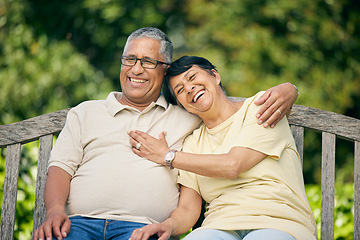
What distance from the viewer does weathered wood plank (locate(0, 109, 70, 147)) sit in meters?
2.94

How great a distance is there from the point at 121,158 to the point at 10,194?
66cm

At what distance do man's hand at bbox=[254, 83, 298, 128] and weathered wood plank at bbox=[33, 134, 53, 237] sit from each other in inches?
47.4

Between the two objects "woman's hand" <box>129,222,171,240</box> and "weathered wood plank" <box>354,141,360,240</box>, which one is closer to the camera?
"woman's hand" <box>129,222,171,240</box>

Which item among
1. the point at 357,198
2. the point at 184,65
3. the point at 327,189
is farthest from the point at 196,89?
the point at 357,198

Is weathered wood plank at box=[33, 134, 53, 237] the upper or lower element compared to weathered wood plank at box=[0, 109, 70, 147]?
lower

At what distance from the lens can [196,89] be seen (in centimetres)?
278

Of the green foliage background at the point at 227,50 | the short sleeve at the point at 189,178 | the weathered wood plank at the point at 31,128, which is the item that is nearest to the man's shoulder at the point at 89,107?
the weathered wood plank at the point at 31,128

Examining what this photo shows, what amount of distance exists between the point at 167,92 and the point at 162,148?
42cm

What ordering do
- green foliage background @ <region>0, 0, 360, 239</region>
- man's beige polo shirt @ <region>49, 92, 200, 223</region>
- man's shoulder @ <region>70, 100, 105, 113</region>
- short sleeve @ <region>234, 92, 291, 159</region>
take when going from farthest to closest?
1. green foliage background @ <region>0, 0, 360, 239</region>
2. man's shoulder @ <region>70, 100, 105, 113</region>
3. man's beige polo shirt @ <region>49, 92, 200, 223</region>
4. short sleeve @ <region>234, 92, 291, 159</region>

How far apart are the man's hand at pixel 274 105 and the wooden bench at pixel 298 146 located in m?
0.30

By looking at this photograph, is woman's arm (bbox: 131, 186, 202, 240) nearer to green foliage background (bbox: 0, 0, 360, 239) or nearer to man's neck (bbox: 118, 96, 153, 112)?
man's neck (bbox: 118, 96, 153, 112)

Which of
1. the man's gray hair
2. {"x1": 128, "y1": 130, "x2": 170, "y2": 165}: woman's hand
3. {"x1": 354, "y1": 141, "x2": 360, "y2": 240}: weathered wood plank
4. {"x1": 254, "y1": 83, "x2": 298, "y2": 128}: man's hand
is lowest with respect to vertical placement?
Result: {"x1": 354, "y1": 141, "x2": 360, "y2": 240}: weathered wood plank

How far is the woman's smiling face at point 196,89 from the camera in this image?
9.08 feet

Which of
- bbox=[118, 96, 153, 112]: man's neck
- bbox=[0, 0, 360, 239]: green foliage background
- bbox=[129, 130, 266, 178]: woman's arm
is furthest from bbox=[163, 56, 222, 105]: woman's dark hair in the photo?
bbox=[0, 0, 360, 239]: green foliage background
